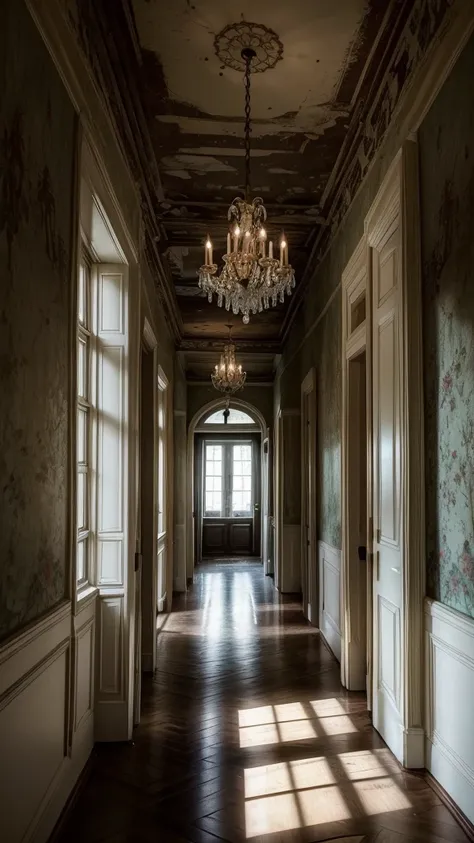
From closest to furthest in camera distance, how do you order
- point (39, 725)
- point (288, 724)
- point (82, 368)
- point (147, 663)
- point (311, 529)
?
point (39, 725) < point (82, 368) < point (288, 724) < point (147, 663) < point (311, 529)

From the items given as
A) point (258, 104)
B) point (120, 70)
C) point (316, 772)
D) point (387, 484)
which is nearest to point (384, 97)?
point (258, 104)

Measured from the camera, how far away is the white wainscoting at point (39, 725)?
1.89 metres

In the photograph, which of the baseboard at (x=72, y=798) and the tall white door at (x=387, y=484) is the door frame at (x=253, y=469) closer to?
the tall white door at (x=387, y=484)

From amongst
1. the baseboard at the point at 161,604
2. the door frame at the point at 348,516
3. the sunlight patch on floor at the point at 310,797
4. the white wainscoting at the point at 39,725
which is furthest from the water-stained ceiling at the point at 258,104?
the baseboard at the point at 161,604

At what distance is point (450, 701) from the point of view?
2756mm

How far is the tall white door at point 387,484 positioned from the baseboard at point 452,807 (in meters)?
0.27

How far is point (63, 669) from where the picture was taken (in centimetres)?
260

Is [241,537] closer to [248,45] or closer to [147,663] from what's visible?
[147,663]

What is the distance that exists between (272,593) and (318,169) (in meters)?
5.99

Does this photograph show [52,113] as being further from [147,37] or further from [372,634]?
[372,634]

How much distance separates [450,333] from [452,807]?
2.09m

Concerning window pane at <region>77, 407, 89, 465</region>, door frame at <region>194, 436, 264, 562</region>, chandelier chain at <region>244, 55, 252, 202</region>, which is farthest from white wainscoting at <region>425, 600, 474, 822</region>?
door frame at <region>194, 436, 264, 562</region>

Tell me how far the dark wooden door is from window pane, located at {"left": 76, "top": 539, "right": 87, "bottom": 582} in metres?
9.76

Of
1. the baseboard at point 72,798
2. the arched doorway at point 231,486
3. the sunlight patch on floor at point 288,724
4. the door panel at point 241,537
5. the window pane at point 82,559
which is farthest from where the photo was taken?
the door panel at point 241,537
